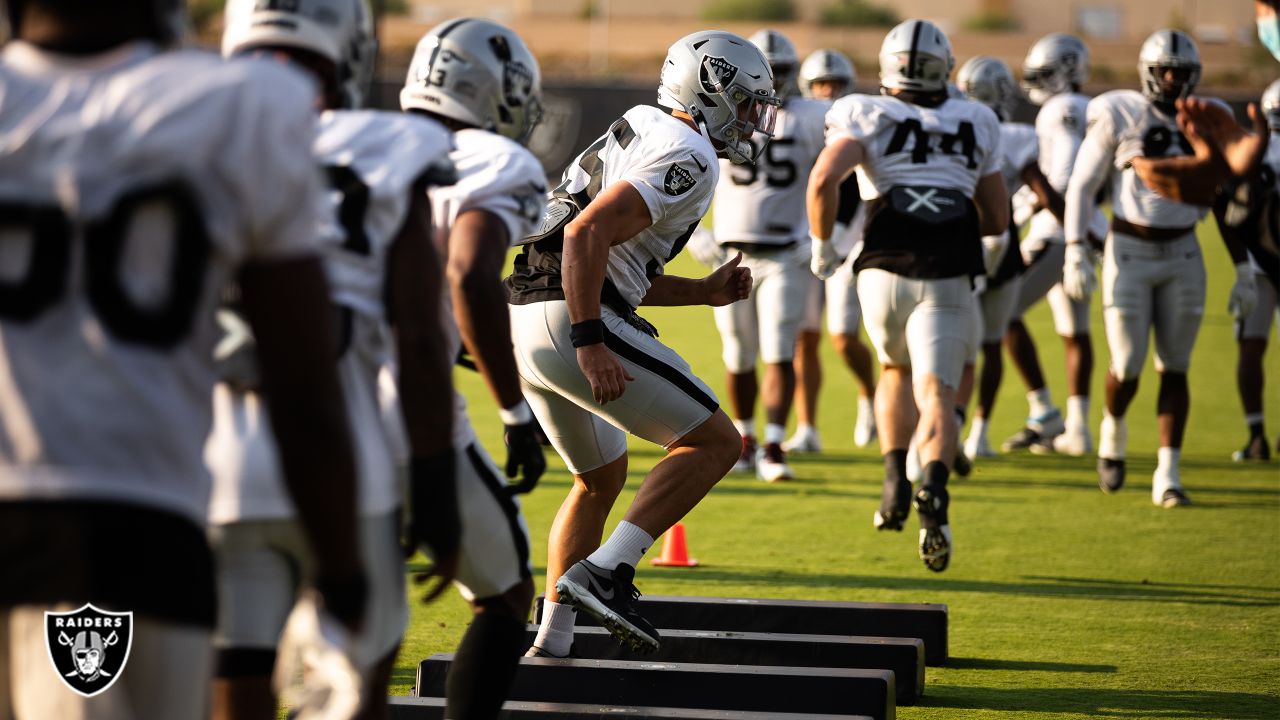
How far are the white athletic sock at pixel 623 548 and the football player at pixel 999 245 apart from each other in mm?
4611

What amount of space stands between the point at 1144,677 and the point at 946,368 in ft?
5.35

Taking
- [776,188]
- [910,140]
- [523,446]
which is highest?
[776,188]

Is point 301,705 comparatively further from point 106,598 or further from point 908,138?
point 908,138

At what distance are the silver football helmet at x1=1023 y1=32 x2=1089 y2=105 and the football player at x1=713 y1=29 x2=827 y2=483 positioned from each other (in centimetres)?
186

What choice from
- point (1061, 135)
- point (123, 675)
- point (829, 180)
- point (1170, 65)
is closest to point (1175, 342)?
point (1170, 65)

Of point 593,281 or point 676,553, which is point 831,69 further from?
point 593,281

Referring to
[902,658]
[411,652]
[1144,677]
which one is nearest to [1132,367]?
[1144,677]

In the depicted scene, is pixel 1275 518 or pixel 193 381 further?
pixel 1275 518

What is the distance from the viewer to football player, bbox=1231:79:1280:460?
29.3 ft

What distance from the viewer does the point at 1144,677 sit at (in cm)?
473

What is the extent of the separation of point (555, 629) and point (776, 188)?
477cm

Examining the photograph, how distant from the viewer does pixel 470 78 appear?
3.18 meters

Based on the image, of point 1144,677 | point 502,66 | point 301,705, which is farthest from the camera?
point 1144,677

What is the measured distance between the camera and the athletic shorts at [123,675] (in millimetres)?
1878
